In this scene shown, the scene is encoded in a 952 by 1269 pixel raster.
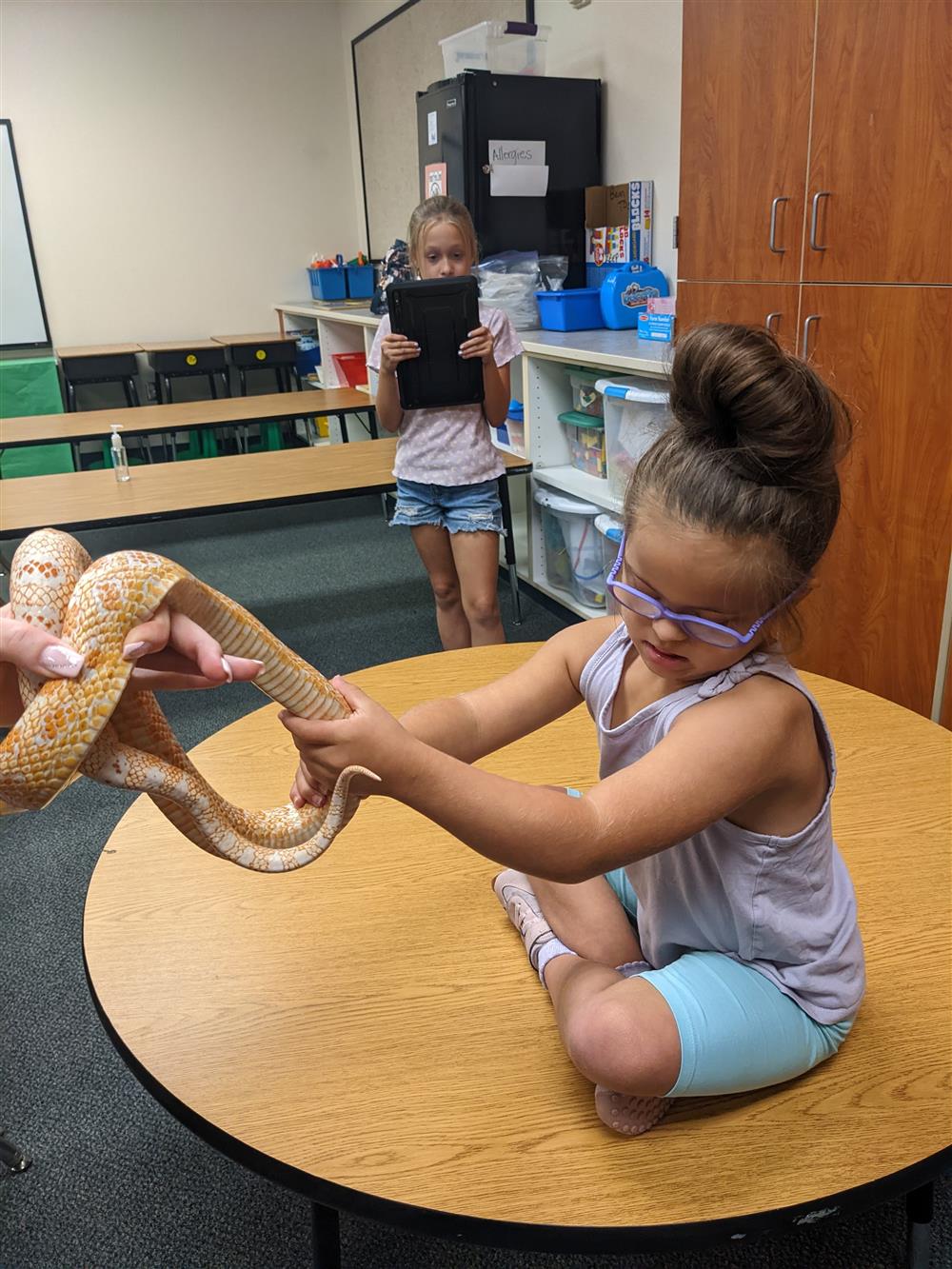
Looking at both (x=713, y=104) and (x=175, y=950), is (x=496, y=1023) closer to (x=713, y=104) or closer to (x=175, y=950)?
(x=175, y=950)

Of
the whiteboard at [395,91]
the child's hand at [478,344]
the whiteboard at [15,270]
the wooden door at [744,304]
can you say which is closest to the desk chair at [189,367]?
the whiteboard at [15,270]

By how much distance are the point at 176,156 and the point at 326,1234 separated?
7.14 metres

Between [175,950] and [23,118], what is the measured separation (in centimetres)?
688

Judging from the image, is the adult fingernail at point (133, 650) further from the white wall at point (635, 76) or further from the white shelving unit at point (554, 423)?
the white wall at point (635, 76)

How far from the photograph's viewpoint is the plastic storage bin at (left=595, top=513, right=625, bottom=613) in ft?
9.75

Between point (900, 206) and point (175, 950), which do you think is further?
point (900, 206)

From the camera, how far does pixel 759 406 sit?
2.67 feet

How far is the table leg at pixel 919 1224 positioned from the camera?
1086 mm

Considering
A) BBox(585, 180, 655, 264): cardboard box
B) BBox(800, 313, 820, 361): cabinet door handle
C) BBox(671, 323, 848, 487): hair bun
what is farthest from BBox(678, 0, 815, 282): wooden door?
BBox(671, 323, 848, 487): hair bun

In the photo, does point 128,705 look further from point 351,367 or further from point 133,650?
point 351,367

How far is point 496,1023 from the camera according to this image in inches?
38.9

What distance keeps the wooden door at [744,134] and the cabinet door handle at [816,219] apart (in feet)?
0.14

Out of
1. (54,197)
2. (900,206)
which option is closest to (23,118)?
(54,197)

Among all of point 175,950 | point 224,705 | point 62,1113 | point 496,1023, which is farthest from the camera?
point 224,705
